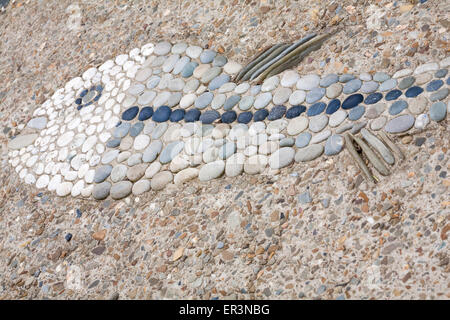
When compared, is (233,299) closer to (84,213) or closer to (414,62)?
(84,213)

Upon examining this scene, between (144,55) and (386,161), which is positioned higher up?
(144,55)

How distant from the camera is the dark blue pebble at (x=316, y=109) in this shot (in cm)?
261

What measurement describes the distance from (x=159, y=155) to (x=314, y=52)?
3.12 feet

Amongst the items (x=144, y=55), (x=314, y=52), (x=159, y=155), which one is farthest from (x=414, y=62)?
(x=144, y=55)

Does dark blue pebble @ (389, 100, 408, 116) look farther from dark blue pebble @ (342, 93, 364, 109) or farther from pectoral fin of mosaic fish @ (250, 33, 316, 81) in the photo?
pectoral fin of mosaic fish @ (250, 33, 316, 81)

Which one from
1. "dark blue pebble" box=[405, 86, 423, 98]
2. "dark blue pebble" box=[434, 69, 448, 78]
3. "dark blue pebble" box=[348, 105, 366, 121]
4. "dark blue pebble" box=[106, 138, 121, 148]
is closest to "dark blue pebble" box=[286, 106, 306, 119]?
"dark blue pebble" box=[348, 105, 366, 121]

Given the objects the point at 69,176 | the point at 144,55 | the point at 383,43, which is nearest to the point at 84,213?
the point at 69,176

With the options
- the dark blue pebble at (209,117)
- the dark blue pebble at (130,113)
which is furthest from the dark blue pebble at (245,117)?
the dark blue pebble at (130,113)

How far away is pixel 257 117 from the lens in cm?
274

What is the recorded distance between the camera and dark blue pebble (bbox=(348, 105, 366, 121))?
8.19ft

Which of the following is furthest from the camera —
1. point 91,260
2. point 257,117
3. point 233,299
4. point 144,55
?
point 144,55

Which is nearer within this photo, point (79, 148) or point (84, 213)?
point (84, 213)

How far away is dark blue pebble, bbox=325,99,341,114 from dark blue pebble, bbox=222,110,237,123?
1.54 ft

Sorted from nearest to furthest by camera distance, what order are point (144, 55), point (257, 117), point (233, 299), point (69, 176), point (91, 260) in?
point (233, 299) → point (91, 260) → point (257, 117) → point (69, 176) → point (144, 55)
